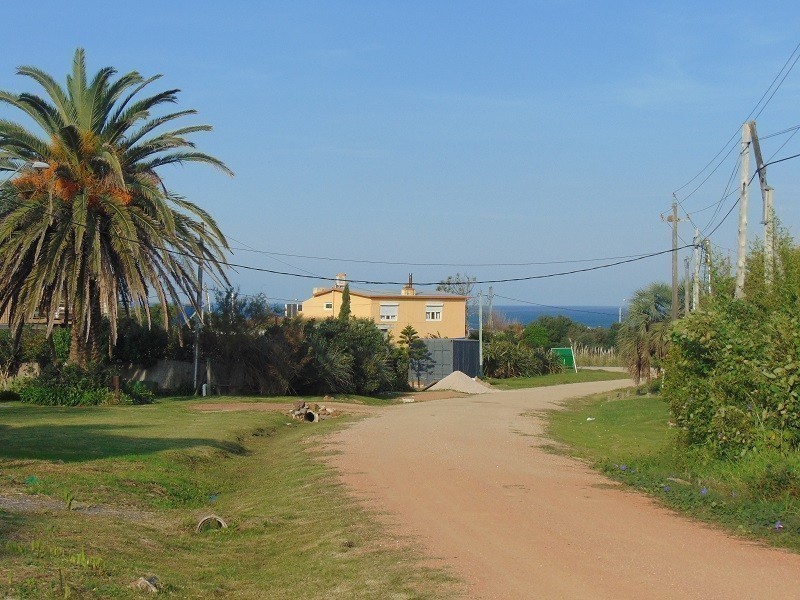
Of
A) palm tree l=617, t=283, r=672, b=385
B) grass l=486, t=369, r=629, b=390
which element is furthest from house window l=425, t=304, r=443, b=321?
palm tree l=617, t=283, r=672, b=385

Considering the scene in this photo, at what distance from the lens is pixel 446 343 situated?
188 ft

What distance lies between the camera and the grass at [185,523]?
8406 millimetres

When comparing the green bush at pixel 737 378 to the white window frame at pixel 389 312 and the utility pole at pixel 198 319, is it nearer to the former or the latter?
the utility pole at pixel 198 319

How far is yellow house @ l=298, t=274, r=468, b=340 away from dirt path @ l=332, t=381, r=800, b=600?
155ft

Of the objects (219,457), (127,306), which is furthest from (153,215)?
(219,457)

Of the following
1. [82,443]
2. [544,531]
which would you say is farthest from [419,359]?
[544,531]

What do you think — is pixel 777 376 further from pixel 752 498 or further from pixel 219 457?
pixel 219 457

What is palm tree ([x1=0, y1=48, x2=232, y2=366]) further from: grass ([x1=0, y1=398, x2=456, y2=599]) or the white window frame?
the white window frame

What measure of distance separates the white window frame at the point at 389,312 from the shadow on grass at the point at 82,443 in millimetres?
45276

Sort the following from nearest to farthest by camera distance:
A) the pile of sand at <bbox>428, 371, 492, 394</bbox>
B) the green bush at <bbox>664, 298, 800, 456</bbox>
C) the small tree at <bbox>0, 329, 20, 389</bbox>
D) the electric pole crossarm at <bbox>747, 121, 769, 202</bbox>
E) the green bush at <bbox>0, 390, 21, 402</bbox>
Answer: the green bush at <bbox>664, 298, 800, 456</bbox> → the electric pole crossarm at <bbox>747, 121, 769, 202</bbox> → the green bush at <bbox>0, 390, 21, 402</bbox> → the small tree at <bbox>0, 329, 20, 389</bbox> → the pile of sand at <bbox>428, 371, 492, 394</bbox>

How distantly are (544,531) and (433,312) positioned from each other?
192 ft

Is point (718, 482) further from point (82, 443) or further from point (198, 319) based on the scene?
point (198, 319)

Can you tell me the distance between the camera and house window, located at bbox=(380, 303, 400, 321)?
6806 cm

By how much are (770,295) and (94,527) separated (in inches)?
431
